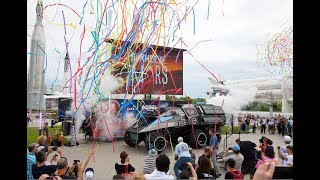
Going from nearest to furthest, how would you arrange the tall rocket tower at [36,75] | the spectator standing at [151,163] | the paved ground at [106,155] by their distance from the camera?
the spectator standing at [151,163], the paved ground at [106,155], the tall rocket tower at [36,75]

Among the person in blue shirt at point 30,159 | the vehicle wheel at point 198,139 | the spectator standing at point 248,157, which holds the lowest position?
the vehicle wheel at point 198,139

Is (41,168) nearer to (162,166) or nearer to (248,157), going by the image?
(162,166)

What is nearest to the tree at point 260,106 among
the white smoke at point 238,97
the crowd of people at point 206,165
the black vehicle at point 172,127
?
the white smoke at point 238,97

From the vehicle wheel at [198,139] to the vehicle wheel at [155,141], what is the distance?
124 cm

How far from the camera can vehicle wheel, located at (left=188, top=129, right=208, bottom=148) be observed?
9.22 m

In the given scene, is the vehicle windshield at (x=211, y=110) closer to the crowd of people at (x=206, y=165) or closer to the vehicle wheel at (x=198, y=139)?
the vehicle wheel at (x=198, y=139)

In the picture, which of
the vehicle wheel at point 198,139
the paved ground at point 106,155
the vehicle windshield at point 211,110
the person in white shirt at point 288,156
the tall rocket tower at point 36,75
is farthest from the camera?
the tall rocket tower at point 36,75

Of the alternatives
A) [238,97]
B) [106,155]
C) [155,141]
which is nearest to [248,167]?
[155,141]

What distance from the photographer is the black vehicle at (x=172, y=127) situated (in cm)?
851

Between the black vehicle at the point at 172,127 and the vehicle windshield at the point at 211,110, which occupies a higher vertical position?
the vehicle windshield at the point at 211,110

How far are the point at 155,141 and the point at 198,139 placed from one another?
1.78 meters

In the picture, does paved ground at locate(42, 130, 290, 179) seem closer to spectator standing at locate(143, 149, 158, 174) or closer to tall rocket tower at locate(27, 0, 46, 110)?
spectator standing at locate(143, 149, 158, 174)

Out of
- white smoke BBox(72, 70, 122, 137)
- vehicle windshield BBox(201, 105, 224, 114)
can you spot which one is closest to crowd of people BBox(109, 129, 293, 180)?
vehicle windshield BBox(201, 105, 224, 114)
